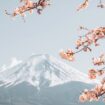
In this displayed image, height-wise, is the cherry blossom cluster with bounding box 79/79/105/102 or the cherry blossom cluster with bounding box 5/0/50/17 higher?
the cherry blossom cluster with bounding box 5/0/50/17

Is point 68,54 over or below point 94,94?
over

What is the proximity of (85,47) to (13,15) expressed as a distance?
1724 mm

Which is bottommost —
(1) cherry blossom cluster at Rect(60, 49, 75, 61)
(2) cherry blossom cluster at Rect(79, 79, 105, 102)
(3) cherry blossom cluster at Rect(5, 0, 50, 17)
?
(2) cherry blossom cluster at Rect(79, 79, 105, 102)

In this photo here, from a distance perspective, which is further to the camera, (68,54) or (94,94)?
(68,54)

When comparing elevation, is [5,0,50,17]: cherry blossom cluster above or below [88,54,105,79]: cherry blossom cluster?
above

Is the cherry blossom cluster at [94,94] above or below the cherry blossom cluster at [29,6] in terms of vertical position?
below

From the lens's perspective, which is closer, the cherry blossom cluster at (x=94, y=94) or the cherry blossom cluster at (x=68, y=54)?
the cherry blossom cluster at (x=94, y=94)

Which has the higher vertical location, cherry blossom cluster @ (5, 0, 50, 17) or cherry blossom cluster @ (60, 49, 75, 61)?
cherry blossom cluster @ (5, 0, 50, 17)

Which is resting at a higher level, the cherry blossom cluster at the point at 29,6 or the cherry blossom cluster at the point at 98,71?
the cherry blossom cluster at the point at 29,6

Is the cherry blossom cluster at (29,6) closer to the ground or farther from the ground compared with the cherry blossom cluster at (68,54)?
farther from the ground

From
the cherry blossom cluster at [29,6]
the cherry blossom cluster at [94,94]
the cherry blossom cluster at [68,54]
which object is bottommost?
the cherry blossom cluster at [94,94]

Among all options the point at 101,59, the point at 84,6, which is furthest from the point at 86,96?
the point at 84,6

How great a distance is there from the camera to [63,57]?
A: 777cm

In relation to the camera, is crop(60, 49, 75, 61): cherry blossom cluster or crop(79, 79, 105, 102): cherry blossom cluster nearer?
crop(79, 79, 105, 102): cherry blossom cluster
